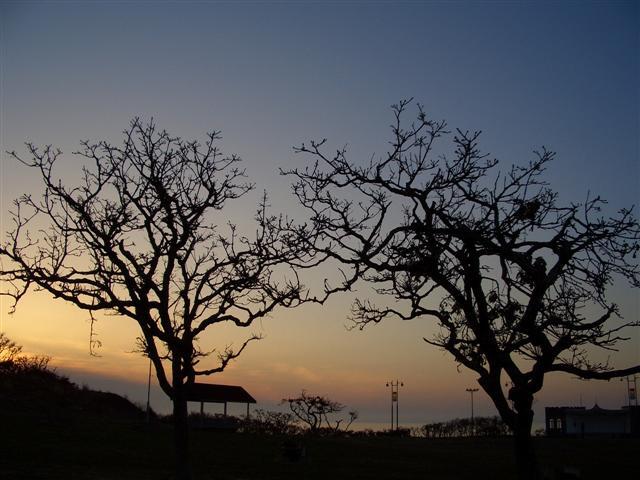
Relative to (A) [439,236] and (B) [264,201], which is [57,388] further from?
(A) [439,236]

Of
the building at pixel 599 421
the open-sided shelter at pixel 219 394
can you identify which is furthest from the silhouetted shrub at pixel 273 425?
the building at pixel 599 421

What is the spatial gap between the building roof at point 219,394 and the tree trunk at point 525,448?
5393 centimetres

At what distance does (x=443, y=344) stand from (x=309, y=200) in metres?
5.50

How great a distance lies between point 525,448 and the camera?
1753 centimetres

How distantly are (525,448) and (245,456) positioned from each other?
1110 inches

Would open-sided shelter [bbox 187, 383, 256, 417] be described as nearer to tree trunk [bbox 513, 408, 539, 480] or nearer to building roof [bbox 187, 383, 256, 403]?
building roof [bbox 187, 383, 256, 403]

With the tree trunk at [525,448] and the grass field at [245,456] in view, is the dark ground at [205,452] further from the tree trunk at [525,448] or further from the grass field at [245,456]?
the tree trunk at [525,448]

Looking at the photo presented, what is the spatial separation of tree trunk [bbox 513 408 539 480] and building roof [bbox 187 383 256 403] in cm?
5393

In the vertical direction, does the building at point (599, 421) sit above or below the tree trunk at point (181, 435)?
below

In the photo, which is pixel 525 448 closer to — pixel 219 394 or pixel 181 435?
pixel 181 435

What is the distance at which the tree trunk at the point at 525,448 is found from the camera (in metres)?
17.5

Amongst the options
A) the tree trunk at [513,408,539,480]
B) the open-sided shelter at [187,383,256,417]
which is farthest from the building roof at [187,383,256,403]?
the tree trunk at [513,408,539,480]

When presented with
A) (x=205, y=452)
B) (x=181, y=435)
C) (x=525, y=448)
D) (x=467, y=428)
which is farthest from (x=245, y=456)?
(x=467, y=428)

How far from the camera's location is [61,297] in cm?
2092
